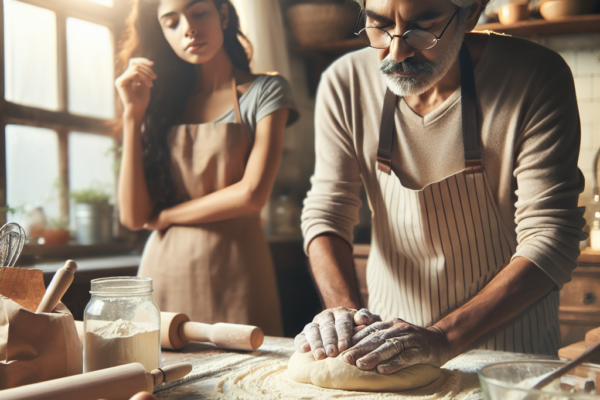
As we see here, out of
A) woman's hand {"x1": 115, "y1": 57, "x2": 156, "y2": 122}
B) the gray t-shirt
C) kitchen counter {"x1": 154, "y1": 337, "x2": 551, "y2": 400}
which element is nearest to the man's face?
the gray t-shirt

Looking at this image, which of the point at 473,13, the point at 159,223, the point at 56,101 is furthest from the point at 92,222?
the point at 473,13

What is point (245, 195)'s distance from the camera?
1.84m

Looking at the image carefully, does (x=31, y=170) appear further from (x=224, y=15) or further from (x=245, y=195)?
(x=224, y=15)

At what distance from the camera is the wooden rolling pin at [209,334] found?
120cm

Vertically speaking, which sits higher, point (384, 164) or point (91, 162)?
point (91, 162)

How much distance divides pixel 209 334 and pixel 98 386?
1.46 ft

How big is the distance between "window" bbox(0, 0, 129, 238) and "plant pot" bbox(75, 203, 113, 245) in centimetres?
5

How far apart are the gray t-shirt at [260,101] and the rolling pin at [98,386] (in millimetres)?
1113

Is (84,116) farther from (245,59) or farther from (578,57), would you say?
(578,57)

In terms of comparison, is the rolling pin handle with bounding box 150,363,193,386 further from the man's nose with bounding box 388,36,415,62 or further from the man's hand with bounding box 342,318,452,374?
the man's nose with bounding box 388,36,415,62

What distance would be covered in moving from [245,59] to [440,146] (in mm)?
801

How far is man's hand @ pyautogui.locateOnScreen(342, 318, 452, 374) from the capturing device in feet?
3.25

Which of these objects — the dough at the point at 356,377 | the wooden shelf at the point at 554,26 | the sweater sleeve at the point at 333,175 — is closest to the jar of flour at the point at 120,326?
the dough at the point at 356,377

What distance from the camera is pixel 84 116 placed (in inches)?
78.9
